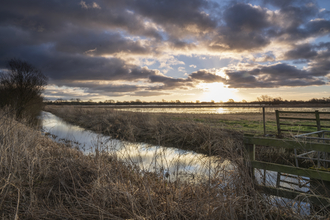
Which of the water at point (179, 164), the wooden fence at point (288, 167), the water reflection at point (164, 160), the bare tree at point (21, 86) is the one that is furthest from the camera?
the bare tree at point (21, 86)

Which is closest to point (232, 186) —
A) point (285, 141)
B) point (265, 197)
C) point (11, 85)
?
point (265, 197)

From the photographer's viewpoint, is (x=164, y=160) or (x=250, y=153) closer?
(x=250, y=153)

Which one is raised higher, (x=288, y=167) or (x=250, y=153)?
(x=250, y=153)

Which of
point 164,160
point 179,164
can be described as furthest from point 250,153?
point 164,160

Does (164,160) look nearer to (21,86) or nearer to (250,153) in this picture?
(250,153)

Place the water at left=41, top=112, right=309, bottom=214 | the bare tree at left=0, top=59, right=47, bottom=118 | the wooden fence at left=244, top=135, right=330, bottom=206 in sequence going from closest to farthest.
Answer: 1. the wooden fence at left=244, top=135, right=330, bottom=206
2. the water at left=41, top=112, right=309, bottom=214
3. the bare tree at left=0, top=59, right=47, bottom=118

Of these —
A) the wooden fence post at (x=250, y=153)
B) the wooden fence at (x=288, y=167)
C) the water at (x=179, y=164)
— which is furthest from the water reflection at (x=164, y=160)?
the wooden fence at (x=288, y=167)

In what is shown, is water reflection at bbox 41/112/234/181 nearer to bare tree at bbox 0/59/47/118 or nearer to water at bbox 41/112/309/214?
water at bbox 41/112/309/214

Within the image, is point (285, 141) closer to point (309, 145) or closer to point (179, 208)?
point (309, 145)

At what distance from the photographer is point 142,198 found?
3.25 metres

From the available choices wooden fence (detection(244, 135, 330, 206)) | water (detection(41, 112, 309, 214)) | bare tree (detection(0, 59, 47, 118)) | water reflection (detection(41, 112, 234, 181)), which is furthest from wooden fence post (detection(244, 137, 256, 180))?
bare tree (detection(0, 59, 47, 118))

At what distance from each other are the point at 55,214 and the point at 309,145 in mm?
4004

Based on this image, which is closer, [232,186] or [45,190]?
[232,186]

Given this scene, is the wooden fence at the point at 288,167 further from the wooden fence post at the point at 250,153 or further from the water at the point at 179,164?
the water at the point at 179,164
